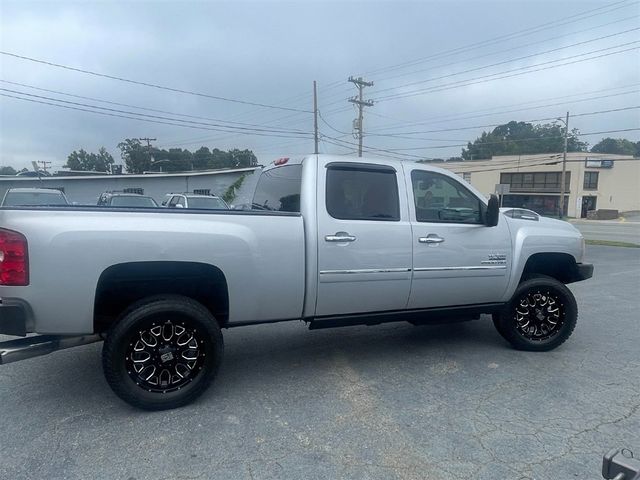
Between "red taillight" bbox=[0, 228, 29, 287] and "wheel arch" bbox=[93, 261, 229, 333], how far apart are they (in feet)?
1.55

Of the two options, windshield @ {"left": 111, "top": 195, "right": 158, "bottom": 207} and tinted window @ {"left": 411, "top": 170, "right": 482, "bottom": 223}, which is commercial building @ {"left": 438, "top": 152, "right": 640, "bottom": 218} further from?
tinted window @ {"left": 411, "top": 170, "right": 482, "bottom": 223}

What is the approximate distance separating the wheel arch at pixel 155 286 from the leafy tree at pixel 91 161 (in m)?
88.7

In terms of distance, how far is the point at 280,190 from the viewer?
4.39m

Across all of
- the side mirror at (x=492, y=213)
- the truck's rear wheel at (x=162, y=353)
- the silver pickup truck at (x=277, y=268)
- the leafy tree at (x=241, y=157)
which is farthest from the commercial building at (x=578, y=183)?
the truck's rear wheel at (x=162, y=353)

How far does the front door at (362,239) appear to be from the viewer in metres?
3.83

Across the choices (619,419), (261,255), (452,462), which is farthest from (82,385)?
(619,419)

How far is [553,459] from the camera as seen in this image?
284 centimetres

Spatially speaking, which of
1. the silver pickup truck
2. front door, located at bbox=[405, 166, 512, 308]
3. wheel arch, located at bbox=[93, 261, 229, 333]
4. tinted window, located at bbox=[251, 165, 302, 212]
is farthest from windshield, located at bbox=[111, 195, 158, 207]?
front door, located at bbox=[405, 166, 512, 308]

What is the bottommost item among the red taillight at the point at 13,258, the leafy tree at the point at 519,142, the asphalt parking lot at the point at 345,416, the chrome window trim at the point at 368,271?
the asphalt parking lot at the point at 345,416

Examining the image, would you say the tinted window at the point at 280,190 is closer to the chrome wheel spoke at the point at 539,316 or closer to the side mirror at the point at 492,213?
the side mirror at the point at 492,213

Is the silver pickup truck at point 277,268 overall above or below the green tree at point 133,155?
below

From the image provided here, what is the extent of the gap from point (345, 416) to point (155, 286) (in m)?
1.84

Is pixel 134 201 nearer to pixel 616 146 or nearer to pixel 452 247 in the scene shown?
pixel 452 247

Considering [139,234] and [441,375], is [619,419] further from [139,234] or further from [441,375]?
[139,234]
